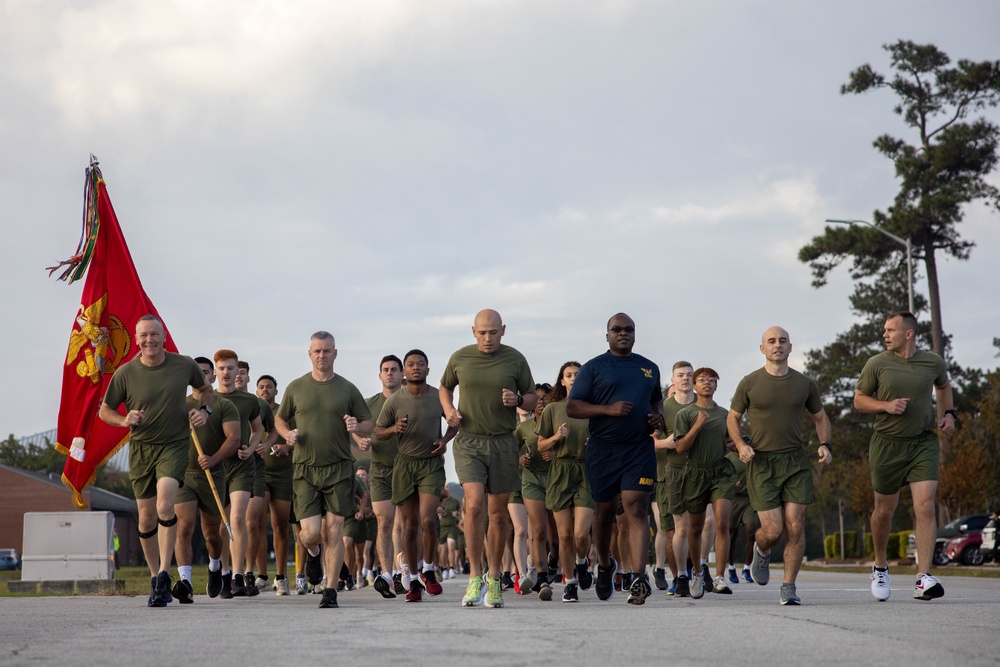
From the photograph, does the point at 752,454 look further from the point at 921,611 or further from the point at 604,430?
the point at 921,611

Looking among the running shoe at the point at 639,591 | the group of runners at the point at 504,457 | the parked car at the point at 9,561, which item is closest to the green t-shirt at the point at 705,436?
the group of runners at the point at 504,457

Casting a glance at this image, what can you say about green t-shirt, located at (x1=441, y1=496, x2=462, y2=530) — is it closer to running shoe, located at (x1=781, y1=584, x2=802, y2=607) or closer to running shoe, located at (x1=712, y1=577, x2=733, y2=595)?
running shoe, located at (x1=712, y1=577, x2=733, y2=595)

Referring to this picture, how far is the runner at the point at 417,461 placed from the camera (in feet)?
41.4

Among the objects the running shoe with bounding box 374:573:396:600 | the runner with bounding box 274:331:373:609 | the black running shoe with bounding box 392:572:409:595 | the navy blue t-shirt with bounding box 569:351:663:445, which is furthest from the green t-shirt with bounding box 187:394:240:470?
the navy blue t-shirt with bounding box 569:351:663:445

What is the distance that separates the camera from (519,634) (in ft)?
25.3

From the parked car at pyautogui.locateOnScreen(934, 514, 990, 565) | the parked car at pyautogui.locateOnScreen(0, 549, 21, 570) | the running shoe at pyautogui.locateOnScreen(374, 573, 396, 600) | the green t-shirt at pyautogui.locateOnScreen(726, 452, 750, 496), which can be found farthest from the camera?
the parked car at pyautogui.locateOnScreen(0, 549, 21, 570)

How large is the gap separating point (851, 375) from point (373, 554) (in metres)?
44.0

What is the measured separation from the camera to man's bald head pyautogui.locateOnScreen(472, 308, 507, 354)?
11531 millimetres

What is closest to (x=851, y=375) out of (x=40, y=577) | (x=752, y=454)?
(x=40, y=577)

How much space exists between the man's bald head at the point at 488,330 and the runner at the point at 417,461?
1.22 metres

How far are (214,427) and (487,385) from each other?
12.5 feet

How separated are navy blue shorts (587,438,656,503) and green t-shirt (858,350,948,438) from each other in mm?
2009

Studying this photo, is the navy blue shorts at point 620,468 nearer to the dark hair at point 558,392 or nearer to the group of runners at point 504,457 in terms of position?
the group of runners at point 504,457

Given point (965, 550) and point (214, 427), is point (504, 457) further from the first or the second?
point (965, 550)
